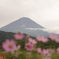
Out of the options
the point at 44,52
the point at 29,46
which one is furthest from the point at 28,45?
the point at 44,52

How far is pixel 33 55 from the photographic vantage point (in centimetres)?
146

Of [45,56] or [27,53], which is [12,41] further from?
[45,56]

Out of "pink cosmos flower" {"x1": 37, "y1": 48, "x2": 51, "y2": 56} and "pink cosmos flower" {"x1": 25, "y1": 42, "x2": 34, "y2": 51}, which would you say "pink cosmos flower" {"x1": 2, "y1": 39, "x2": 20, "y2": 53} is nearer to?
"pink cosmos flower" {"x1": 25, "y1": 42, "x2": 34, "y2": 51}

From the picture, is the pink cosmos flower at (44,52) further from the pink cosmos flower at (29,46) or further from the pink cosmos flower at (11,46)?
the pink cosmos flower at (11,46)

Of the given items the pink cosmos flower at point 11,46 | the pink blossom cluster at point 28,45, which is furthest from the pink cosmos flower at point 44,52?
the pink cosmos flower at point 11,46

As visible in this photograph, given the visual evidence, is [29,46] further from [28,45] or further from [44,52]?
[44,52]

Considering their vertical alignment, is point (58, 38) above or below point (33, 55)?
above

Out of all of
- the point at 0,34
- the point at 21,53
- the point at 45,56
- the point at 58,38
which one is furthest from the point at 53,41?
the point at 0,34

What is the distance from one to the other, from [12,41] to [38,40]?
0.25 m

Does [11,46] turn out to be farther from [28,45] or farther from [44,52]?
[44,52]

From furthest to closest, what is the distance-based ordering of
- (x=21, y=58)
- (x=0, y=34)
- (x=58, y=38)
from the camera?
1. (x=0, y=34)
2. (x=58, y=38)
3. (x=21, y=58)

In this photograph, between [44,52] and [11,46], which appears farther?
[44,52]

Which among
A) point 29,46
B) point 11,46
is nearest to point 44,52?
point 29,46

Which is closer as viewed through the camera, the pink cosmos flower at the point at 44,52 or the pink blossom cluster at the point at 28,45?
the pink blossom cluster at the point at 28,45
